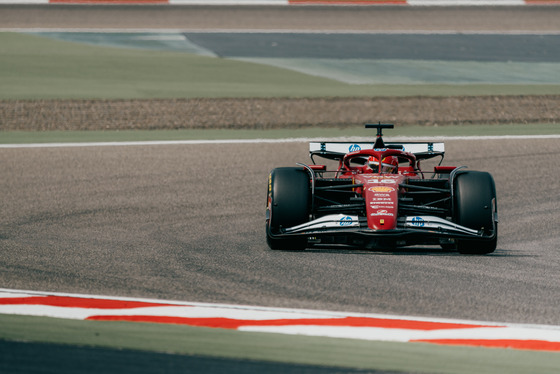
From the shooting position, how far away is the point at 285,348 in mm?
6359

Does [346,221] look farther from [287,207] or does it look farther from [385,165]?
[385,165]

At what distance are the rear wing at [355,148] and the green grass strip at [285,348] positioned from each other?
5799mm

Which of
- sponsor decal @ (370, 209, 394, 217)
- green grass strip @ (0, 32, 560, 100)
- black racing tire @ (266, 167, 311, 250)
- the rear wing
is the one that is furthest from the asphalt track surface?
green grass strip @ (0, 32, 560, 100)

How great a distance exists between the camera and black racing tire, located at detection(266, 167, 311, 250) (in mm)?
10625

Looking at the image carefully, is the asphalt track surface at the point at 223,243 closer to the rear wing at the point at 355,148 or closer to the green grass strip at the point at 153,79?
the rear wing at the point at 355,148

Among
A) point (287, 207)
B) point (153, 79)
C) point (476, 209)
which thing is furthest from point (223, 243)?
point (153, 79)

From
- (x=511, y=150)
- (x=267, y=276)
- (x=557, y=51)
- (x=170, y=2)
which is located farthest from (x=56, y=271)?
(x=170, y=2)

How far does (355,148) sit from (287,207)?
216cm

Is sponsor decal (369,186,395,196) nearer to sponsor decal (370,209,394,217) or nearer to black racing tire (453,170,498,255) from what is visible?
sponsor decal (370,209,394,217)

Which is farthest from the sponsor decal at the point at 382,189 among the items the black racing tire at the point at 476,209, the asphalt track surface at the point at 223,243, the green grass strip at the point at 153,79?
the green grass strip at the point at 153,79

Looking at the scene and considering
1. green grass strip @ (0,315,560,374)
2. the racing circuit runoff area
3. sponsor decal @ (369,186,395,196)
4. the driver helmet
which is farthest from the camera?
the driver helmet

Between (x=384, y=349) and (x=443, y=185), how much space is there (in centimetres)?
517

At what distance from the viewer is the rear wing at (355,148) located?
1240 centimetres

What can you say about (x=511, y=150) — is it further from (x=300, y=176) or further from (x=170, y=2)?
(x=170, y=2)
